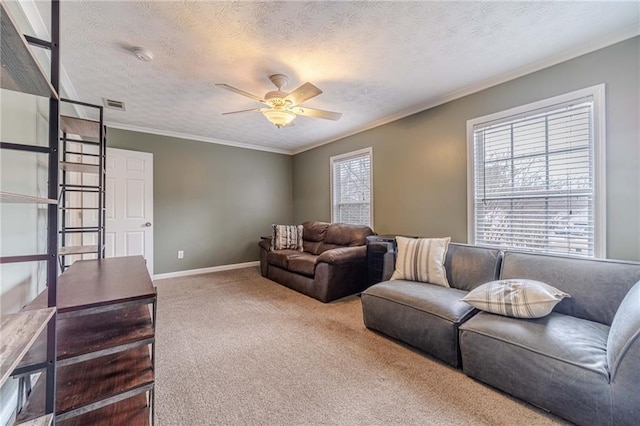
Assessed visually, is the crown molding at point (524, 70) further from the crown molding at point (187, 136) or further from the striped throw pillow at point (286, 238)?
the crown molding at point (187, 136)

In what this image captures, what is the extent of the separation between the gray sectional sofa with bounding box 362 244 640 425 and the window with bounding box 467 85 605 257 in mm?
475

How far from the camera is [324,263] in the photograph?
3.42 meters

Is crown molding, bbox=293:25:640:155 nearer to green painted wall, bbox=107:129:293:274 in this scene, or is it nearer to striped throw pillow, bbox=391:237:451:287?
striped throw pillow, bbox=391:237:451:287

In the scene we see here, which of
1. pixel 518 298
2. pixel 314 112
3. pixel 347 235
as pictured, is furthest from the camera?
pixel 347 235

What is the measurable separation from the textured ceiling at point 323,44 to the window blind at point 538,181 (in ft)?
1.87

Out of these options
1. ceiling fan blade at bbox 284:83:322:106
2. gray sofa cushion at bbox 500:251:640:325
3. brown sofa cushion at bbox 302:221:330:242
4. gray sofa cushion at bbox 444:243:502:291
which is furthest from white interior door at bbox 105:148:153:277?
gray sofa cushion at bbox 500:251:640:325

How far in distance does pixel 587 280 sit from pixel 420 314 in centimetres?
117

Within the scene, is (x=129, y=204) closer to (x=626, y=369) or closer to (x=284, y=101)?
(x=284, y=101)

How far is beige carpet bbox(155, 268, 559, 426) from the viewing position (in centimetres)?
153

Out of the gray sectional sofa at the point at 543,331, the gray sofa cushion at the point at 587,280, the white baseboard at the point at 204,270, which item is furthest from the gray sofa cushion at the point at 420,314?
the white baseboard at the point at 204,270

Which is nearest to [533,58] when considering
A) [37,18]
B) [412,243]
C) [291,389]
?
[412,243]

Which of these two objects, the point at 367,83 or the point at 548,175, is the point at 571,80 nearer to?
the point at 548,175

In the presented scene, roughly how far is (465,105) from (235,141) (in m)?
3.89

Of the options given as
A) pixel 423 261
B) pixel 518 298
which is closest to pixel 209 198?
pixel 423 261
